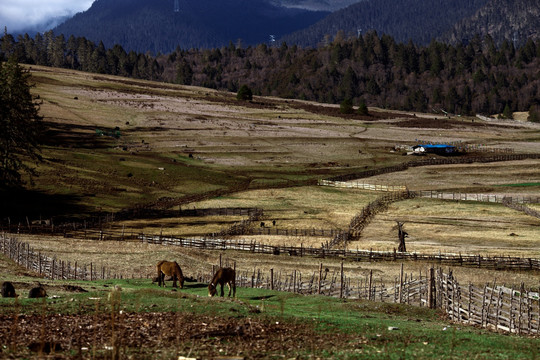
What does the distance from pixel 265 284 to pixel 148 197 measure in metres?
49.1

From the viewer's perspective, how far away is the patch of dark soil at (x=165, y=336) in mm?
19250

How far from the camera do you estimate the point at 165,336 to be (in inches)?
827

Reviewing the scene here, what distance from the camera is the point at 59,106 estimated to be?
169 m

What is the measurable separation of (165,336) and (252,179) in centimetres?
9147

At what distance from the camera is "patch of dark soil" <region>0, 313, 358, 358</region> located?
19.2 meters

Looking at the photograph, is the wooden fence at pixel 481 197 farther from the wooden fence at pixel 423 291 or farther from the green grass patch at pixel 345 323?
the green grass patch at pixel 345 323

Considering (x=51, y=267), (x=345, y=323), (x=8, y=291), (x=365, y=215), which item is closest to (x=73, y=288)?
(x=8, y=291)

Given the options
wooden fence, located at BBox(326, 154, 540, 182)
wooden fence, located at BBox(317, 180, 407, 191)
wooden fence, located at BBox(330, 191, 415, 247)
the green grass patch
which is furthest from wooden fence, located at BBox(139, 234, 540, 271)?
wooden fence, located at BBox(326, 154, 540, 182)

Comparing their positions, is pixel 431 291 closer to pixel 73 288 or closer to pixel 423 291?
pixel 423 291

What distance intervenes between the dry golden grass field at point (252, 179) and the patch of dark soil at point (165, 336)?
27729 mm

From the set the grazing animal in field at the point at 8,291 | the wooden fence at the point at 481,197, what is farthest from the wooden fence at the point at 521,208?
the grazing animal in field at the point at 8,291

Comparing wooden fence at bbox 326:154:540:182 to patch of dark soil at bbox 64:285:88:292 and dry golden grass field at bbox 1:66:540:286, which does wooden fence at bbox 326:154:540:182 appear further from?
patch of dark soil at bbox 64:285:88:292

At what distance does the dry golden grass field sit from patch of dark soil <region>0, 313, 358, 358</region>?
2773cm

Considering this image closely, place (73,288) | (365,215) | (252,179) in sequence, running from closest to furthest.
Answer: (73,288), (365,215), (252,179)
